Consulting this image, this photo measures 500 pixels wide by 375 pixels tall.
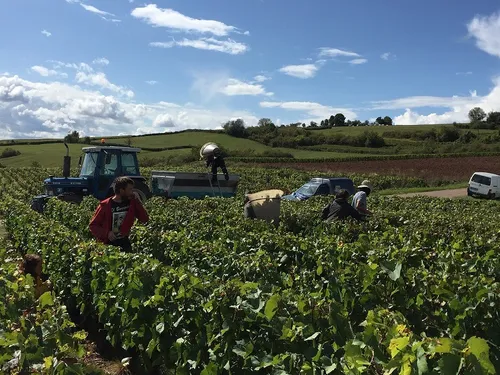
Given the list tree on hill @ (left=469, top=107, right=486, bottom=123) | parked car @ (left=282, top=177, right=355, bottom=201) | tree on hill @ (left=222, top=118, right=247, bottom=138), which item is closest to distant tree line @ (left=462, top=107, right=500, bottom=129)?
tree on hill @ (left=469, top=107, right=486, bottom=123)

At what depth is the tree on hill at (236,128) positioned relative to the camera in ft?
251

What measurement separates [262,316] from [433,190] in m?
35.4

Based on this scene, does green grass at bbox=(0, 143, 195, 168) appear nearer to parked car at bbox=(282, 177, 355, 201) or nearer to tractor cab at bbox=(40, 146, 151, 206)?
parked car at bbox=(282, 177, 355, 201)

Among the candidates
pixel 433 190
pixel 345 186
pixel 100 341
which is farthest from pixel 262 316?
pixel 433 190

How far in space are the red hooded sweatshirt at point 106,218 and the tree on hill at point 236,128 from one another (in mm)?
69370

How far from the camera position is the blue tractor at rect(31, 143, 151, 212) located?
15.0 meters

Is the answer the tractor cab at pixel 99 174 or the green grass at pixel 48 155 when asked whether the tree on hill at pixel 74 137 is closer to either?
the green grass at pixel 48 155

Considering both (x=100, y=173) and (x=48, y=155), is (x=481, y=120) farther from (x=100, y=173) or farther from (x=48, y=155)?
(x=100, y=173)

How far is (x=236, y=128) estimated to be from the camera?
253 feet

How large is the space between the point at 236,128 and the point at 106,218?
71077mm

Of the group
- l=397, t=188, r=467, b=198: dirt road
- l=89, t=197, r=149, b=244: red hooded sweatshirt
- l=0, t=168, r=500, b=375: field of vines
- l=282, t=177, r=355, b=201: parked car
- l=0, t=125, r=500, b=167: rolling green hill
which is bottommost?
l=397, t=188, r=467, b=198: dirt road

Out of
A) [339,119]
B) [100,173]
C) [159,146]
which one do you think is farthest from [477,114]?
[100,173]

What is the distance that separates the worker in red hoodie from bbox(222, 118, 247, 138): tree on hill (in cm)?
6934

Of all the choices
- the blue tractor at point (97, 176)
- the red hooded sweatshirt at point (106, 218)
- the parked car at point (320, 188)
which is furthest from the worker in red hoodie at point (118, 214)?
the parked car at point (320, 188)
